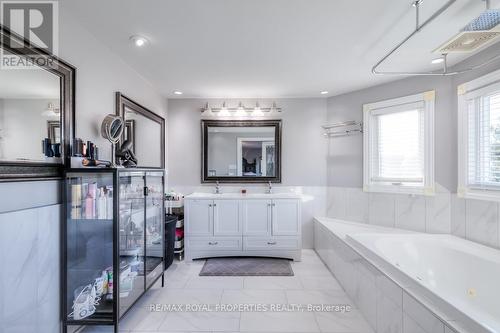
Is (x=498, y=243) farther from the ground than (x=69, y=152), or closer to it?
closer to it

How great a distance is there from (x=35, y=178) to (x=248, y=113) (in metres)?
2.78

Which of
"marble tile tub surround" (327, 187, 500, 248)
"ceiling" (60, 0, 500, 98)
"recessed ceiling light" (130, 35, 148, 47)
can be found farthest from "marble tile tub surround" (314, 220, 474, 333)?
"recessed ceiling light" (130, 35, 148, 47)

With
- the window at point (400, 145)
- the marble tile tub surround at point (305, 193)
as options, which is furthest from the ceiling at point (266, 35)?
the marble tile tub surround at point (305, 193)

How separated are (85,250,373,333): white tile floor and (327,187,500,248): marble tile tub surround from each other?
942 mm

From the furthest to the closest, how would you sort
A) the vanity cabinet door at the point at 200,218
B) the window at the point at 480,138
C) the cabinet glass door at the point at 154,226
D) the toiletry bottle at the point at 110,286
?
the vanity cabinet door at the point at 200,218
the cabinet glass door at the point at 154,226
the window at the point at 480,138
the toiletry bottle at the point at 110,286

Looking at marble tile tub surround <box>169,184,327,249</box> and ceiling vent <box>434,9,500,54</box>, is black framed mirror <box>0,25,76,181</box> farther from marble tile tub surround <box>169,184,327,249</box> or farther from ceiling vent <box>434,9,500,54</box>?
ceiling vent <box>434,9,500,54</box>

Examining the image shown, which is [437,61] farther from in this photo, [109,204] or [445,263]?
[109,204]

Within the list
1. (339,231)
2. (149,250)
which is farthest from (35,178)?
(339,231)

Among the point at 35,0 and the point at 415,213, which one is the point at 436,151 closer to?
the point at 415,213

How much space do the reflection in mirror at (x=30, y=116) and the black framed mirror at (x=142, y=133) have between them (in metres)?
0.73

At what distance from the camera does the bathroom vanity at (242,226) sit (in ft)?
10.9

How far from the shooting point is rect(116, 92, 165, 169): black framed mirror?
2442mm

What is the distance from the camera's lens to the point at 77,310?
1.73 metres

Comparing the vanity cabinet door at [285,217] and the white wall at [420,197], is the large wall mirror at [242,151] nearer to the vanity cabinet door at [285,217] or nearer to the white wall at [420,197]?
the vanity cabinet door at [285,217]
